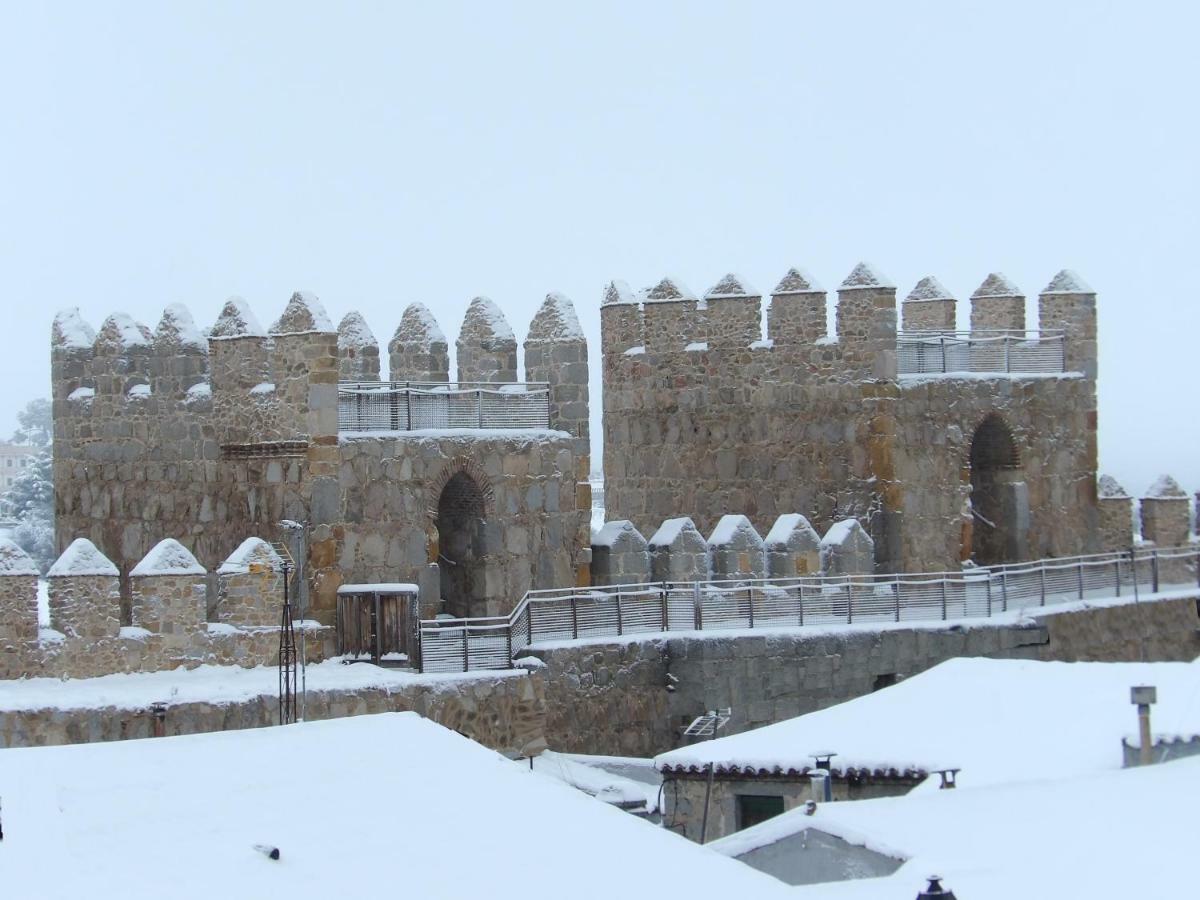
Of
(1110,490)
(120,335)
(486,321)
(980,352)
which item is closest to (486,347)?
(486,321)

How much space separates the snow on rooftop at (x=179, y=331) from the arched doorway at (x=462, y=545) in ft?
12.1

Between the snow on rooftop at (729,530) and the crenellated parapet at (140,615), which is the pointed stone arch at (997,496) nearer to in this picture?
the snow on rooftop at (729,530)

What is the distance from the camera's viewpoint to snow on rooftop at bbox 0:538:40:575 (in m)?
23.1

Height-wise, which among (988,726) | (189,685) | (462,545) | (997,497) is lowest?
(988,726)

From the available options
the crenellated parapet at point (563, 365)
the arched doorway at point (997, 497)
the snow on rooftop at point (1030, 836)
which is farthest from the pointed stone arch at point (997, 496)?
the snow on rooftop at point (1030, 836)

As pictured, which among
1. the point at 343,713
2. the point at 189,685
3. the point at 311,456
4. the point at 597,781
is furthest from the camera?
the point at 311,456

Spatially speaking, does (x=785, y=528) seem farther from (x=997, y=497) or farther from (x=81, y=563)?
(x=81, y=563)

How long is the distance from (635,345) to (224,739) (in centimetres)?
1728

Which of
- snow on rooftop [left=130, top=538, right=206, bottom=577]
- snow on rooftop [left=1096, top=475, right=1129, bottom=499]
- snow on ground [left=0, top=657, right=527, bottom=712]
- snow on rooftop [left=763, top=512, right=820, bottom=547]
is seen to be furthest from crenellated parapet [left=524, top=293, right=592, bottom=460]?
snow on rooftop [left=1096, top=475, right=1129, bottom=499]

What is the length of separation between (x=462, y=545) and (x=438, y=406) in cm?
192

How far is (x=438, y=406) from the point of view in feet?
89.4

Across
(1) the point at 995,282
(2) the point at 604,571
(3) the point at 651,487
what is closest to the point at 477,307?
(2) the point at 604,571

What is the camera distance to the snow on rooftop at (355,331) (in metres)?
29.4

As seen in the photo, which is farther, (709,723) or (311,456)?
(709,723)
